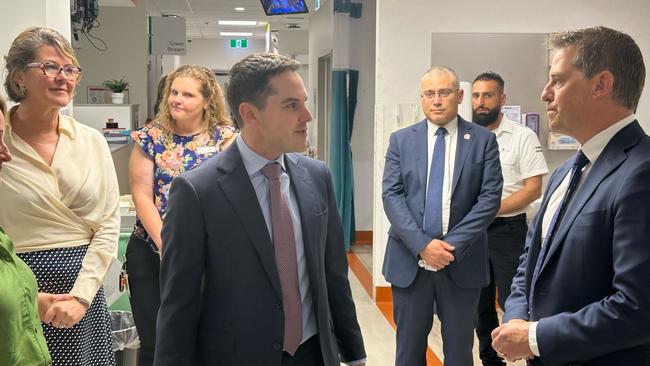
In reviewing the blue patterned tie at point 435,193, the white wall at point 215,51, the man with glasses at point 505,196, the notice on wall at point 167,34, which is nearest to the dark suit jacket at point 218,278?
the blue patterned tie at point 435,193

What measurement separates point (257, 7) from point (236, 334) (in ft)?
33.1

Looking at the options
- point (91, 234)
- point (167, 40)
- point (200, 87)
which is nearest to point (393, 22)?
point (200, 87)

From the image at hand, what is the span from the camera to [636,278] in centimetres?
A: 170

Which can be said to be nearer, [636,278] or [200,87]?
[636,278]

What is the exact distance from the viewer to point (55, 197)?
2289mm

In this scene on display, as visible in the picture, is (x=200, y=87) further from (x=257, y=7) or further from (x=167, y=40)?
(x=257, y=7)

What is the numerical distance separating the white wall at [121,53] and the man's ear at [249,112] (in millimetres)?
Result: 8100

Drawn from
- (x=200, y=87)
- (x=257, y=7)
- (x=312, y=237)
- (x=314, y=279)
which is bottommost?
(x=314, y=279)

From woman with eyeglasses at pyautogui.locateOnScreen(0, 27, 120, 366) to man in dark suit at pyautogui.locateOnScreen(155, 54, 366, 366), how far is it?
1.98 ft

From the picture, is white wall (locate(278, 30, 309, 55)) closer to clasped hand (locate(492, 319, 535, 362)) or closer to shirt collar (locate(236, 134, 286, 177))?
shirt collar (locate(236, 134, 286, 177))

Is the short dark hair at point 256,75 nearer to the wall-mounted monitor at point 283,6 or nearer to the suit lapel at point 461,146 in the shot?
the suit lapel at point 461,146

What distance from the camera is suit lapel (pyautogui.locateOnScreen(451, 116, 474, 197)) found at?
135 inches

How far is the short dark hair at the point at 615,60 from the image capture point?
186cm

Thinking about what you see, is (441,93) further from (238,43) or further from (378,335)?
(238,43)
